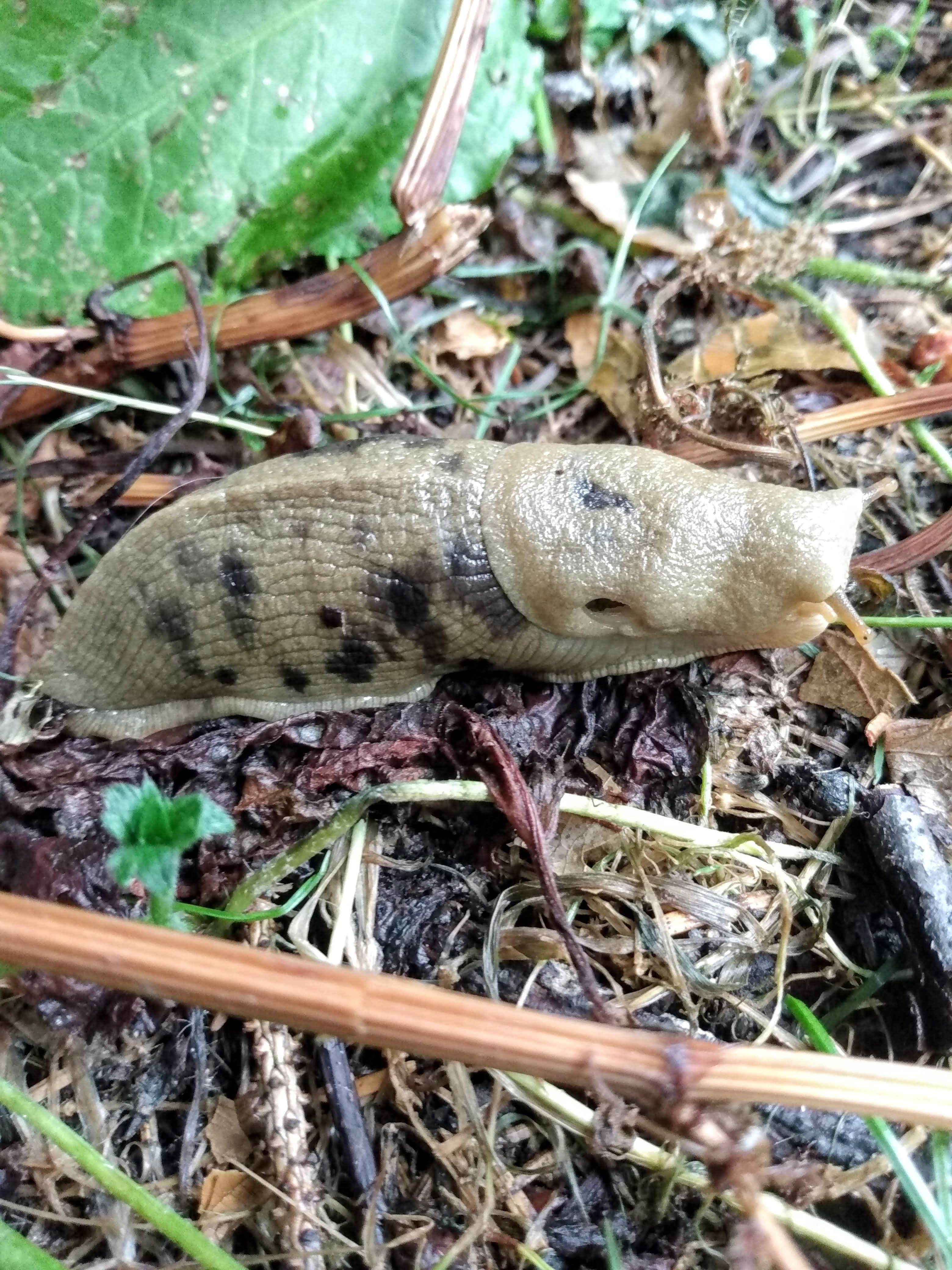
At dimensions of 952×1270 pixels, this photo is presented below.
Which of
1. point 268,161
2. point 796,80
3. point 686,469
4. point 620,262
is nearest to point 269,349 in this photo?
point 268,161

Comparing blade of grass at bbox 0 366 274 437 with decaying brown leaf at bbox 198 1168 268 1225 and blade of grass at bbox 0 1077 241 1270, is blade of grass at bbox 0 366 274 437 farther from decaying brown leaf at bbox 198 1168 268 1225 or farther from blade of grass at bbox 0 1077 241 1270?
decaying brown leaf at bbox 198 1168 268 1225

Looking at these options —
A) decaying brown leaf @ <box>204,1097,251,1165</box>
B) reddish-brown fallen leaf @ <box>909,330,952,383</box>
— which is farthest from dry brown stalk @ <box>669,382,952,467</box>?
decaying brown leaf @ <box>204,1097,251,1165</box>

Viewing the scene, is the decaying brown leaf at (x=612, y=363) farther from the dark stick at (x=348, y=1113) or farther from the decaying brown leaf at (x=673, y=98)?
the dark stick at (x=348, y=1113)

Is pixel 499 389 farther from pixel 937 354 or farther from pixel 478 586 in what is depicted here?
pixel 937 354

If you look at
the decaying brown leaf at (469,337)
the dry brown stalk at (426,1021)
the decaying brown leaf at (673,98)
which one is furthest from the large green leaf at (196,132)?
the dry brown stalk at (426,1021)

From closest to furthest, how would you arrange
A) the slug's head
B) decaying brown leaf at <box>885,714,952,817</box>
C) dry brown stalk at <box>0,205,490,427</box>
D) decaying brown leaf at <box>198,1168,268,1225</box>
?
decaying brown leaf at <box>198,1168,268,1225</box> → the slug's head → decaying brown leaf at <box>885,714,952,817</box> → dry brown stalk at <box>0,205,490,427</box>

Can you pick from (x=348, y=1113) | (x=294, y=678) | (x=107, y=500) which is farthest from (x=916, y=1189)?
(x=107, y=500)

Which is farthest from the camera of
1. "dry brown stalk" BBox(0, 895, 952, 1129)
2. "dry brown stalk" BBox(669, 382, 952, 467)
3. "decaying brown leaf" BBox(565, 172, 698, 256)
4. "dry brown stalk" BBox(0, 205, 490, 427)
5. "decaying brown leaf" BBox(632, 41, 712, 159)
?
"decaying brown leaf" BBox(632, 41, 712, 159)
